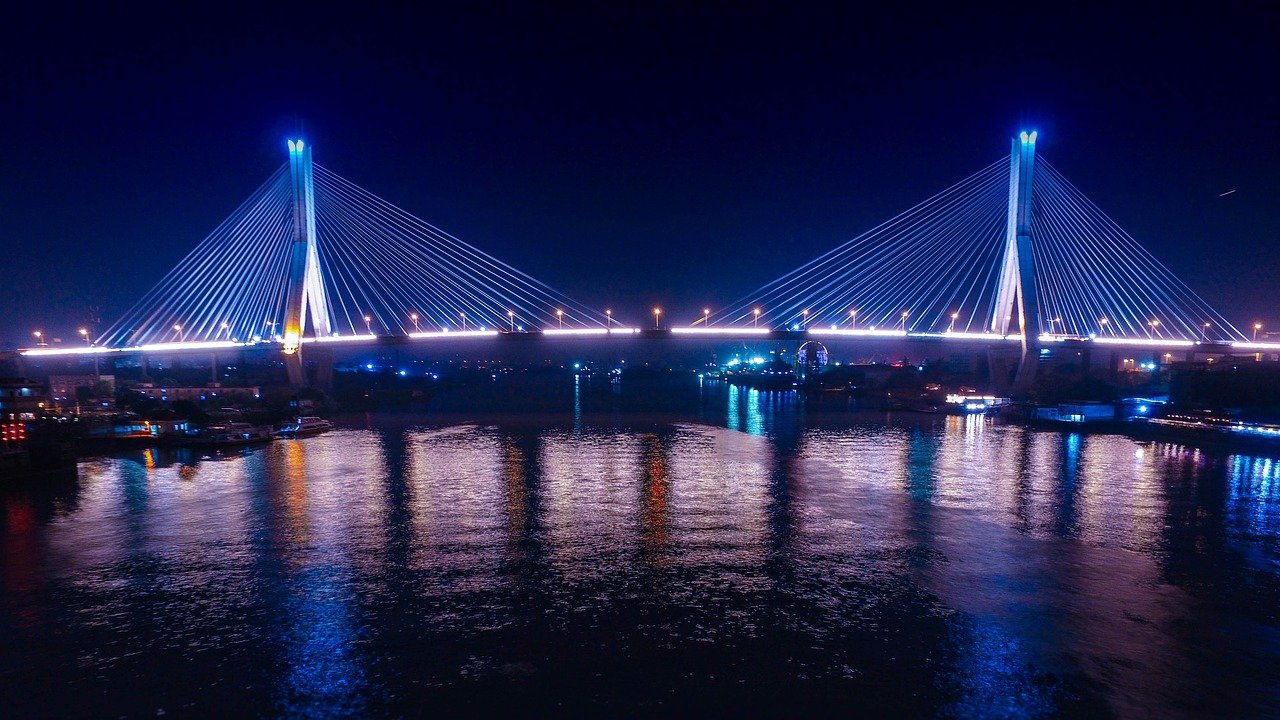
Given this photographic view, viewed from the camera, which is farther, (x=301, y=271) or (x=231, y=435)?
(x=301, y=271)

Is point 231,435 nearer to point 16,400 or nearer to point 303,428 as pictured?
point 303,428

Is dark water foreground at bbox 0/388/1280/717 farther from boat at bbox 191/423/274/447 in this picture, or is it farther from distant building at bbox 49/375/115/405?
distant building at bbox 49/375/115/405

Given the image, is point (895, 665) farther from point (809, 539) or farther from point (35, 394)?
point (35, 394)

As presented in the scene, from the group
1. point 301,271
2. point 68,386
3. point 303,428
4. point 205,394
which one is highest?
point 301,271

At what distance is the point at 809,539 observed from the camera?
787 cm

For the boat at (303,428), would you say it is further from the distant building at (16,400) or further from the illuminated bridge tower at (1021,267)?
the illuminated bridge tower at (1021,267)

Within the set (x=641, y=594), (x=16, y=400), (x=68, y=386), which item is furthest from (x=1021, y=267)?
(x=68, y=386)

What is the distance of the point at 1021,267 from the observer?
22266mm

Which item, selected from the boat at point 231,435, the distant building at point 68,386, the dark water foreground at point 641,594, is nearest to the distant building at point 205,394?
the distant building at point 68,386

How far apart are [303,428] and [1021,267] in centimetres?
2308

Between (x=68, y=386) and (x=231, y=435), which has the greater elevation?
(x=68, y=386)

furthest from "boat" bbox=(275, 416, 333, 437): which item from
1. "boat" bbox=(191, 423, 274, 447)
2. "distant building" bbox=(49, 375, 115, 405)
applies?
"distant building" bbox=(49, 375, 115, 405)

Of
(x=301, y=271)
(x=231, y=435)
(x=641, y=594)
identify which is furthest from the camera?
(x=301, y=271)

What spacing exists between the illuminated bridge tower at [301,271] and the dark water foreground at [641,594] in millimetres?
9889
